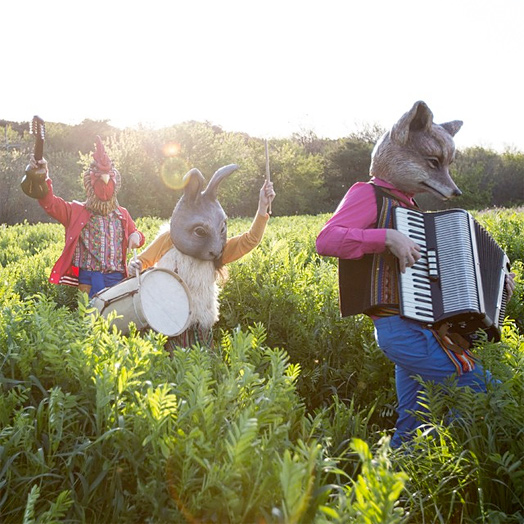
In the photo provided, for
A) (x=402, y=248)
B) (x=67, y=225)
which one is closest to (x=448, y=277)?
(x=402, y=248)

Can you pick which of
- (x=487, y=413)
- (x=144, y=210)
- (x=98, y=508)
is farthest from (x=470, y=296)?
(x=144, y=210)

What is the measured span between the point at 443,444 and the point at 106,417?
1375mm

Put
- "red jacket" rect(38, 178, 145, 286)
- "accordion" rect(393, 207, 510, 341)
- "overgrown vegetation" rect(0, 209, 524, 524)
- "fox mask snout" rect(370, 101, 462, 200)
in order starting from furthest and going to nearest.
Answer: "red jacket" rect(38, 178, 145, 286), "fox mask snout" rect(370, 101, 462, 200), "accordion" rect(393, 207, 510, 341), "overgrown vegetation" rect(0, 209, 524, 524)

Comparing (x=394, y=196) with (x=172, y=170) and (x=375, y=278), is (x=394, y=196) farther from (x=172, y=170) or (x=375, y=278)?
(x=172, y=170)

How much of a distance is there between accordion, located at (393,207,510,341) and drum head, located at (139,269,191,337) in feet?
6.22

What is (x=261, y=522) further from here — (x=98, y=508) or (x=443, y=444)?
(x=443, y=444)

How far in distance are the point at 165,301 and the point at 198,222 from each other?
0.72 metres

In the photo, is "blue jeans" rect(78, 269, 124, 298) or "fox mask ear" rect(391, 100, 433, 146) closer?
"fox mask ear" rect(391, 100, 433, 146)

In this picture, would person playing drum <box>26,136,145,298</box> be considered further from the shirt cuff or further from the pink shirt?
the shirt cuff

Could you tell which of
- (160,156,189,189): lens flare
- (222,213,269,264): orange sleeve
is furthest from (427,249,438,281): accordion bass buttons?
(160,156,189,189): lens flare

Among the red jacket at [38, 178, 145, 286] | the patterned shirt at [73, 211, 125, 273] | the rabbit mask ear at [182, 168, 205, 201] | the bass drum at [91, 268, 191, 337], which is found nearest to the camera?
the bass drum at [91, 268, 191, 337]

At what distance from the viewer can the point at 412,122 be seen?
145 inches

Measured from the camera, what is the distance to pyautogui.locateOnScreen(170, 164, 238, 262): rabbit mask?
186 inches

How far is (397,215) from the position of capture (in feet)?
11.5
